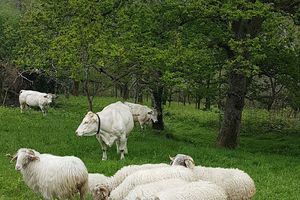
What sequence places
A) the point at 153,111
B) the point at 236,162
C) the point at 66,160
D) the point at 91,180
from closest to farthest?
the point at 66,160 → the point at 91,180 → the point at 236,162 → the point at 153,111

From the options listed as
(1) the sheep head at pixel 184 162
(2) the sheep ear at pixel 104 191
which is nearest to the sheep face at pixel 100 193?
(2) the sheep ear at pixel 104 191

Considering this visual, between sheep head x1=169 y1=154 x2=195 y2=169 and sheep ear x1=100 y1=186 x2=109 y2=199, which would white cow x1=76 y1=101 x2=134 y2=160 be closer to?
sheep head x1=169 y1=154 x2=195 y2=169

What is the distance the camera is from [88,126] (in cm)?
1590

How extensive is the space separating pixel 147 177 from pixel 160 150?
8.61 metres

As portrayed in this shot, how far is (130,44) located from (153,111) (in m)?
8.16

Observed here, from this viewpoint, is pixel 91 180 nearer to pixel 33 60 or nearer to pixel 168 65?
pixel 168 65

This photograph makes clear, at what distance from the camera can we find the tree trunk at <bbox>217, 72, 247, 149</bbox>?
21625 millimetres

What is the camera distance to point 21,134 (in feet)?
64.7

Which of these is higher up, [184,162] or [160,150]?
[184,162]

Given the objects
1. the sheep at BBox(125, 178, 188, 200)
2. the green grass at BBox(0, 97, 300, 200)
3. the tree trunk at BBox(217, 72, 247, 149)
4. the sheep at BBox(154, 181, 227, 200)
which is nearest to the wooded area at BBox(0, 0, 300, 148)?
the tree trunk at BBox(217, 72, 247, 149)

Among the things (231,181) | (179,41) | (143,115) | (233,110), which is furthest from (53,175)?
(143,115)

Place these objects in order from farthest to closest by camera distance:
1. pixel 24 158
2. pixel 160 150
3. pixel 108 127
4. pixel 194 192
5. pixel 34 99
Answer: pixel 34 99
pixel 160 150
pixel 108 127
pixel 24 158
pixel 194 192

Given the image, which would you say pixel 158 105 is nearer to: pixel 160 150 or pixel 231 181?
pixel 160 150

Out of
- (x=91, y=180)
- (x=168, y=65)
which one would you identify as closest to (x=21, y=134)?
(x=168, y=65)
